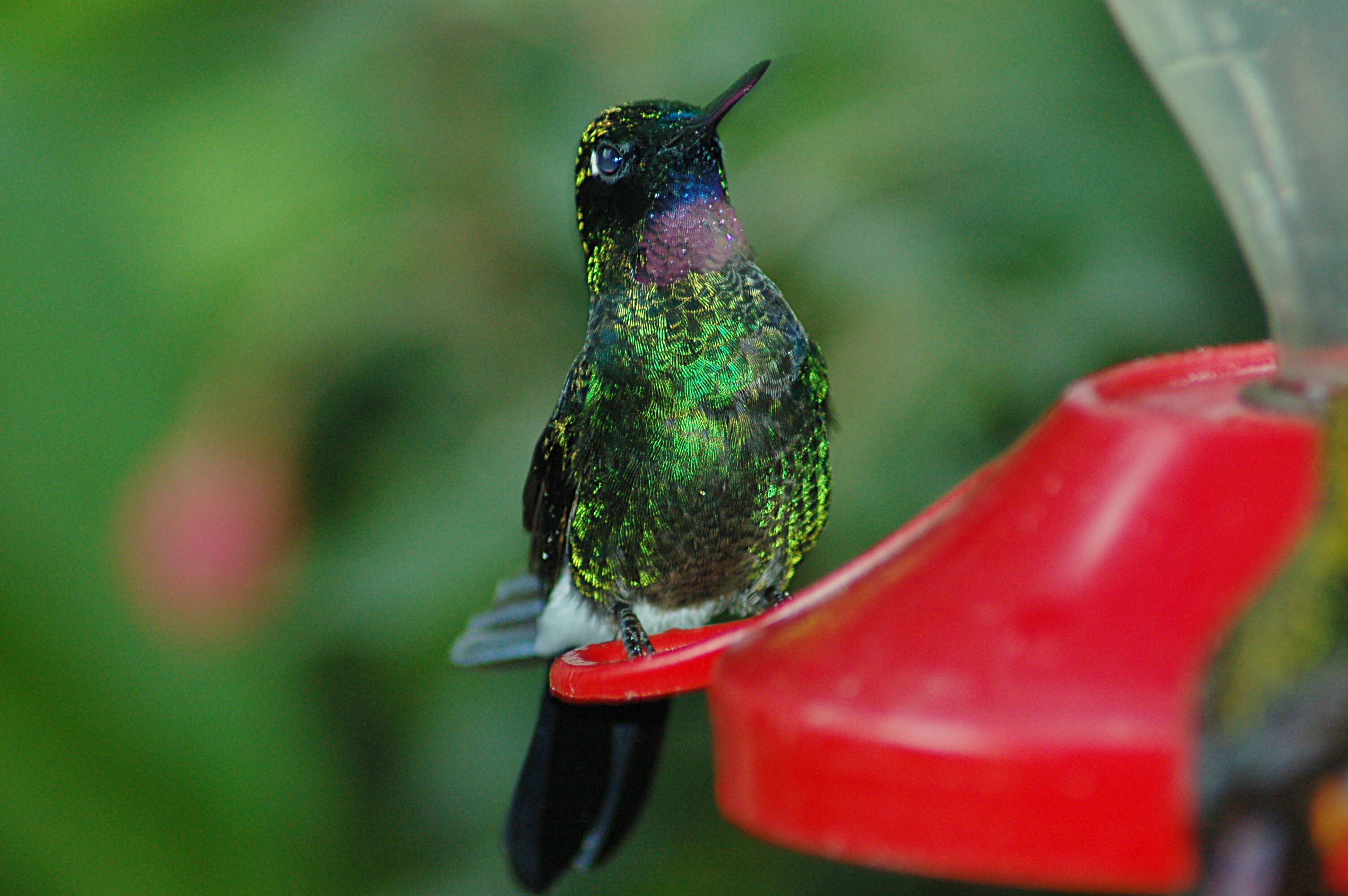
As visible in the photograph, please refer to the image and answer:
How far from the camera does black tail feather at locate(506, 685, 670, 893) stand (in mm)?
1907

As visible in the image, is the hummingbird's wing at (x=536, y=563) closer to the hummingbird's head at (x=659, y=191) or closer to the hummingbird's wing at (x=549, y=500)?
the hummingbird's wing at (x=549, y=500)

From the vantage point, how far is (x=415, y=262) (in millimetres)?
2369

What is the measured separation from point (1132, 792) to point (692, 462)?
125 centimetres

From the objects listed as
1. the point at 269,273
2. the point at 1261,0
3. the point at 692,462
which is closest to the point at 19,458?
the point at 269,273

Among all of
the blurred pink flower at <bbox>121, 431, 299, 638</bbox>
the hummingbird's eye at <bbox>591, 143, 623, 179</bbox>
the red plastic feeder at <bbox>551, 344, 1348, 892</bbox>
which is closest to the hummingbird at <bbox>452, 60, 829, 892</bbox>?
the hummingbird's eye at <bbox>591, 143, 623, 179</bbox>

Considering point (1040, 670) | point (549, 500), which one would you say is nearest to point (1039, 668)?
point (1040, 670)

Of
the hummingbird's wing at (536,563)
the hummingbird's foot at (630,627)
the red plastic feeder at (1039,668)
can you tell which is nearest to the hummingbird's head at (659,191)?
the hummingbird's wing at (536,563)

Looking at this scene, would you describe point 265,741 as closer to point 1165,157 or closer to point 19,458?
point 19,458

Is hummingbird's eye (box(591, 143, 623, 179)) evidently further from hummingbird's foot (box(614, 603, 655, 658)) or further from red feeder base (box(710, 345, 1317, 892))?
red feeder base (box(710, 345, 1317, 892))

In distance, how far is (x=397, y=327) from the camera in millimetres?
2365

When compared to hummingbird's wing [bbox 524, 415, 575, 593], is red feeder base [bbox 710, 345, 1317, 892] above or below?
above

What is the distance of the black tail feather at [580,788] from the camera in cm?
191

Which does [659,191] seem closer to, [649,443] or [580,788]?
[649,443]

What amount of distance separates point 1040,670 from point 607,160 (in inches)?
49.9
